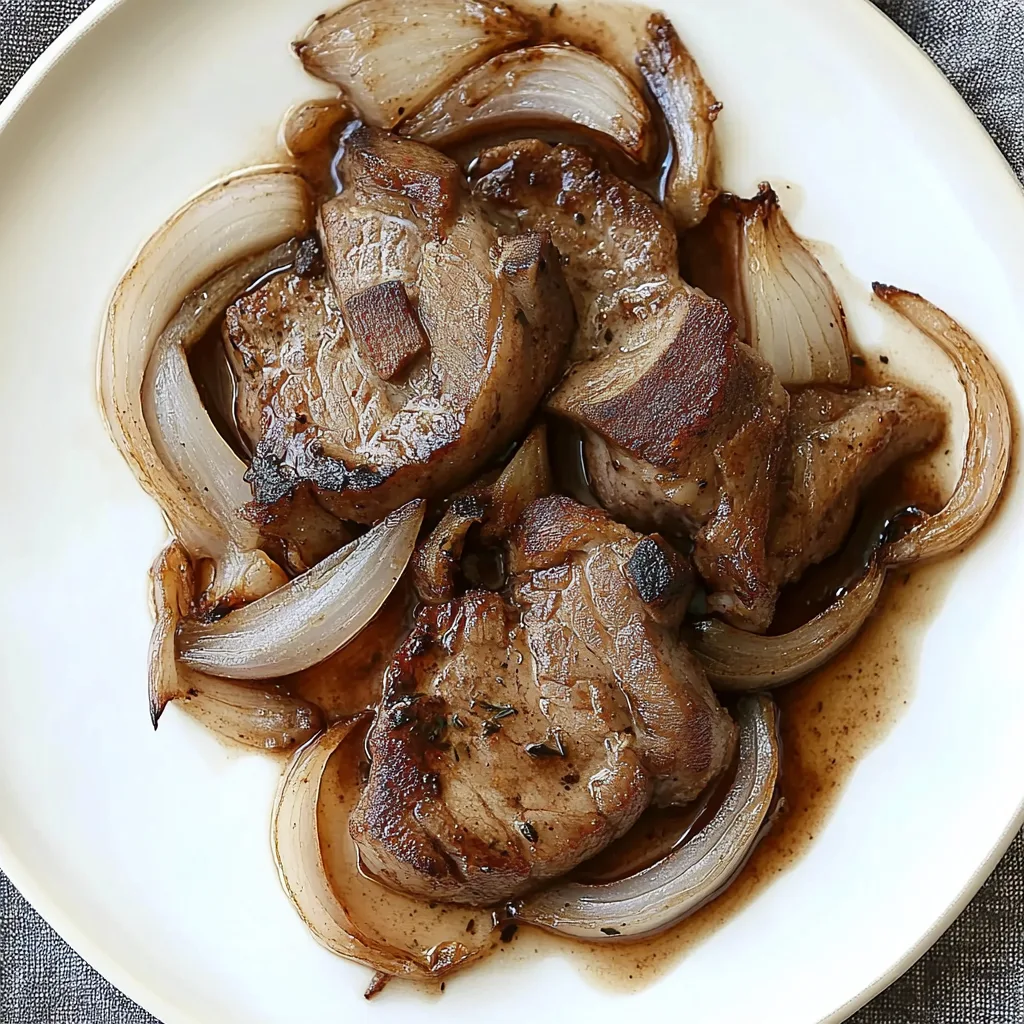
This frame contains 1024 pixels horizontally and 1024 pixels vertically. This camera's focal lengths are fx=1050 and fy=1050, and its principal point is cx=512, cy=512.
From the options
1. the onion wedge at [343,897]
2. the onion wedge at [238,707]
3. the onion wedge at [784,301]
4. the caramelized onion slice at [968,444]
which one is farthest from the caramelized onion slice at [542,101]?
the onion wedge at [343,897]

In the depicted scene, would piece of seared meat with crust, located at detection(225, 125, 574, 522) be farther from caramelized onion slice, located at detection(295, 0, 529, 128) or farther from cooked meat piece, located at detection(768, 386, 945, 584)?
cooked meat piece, located at detection(768, 386, 945, 584)

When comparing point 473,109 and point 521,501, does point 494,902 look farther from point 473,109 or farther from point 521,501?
point 473,109

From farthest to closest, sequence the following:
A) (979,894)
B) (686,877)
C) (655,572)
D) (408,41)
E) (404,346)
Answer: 1. (979,894)
2. (408,41)
3. (686,877)
4. (404,346)
5. (655,572)

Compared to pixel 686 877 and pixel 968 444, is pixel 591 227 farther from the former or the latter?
pixel 686 877

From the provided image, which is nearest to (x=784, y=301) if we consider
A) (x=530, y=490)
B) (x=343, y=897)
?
(x=530, y=490)

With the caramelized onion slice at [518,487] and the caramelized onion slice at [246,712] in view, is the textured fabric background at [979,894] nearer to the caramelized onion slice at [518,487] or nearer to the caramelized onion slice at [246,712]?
the caramelized onion slice at [518,487]

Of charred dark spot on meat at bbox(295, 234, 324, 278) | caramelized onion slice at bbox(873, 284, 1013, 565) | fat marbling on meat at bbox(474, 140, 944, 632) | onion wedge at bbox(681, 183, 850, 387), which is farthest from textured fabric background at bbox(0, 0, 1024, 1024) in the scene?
charred dark spot on meat at bbox(295, 234, 324, 278)
